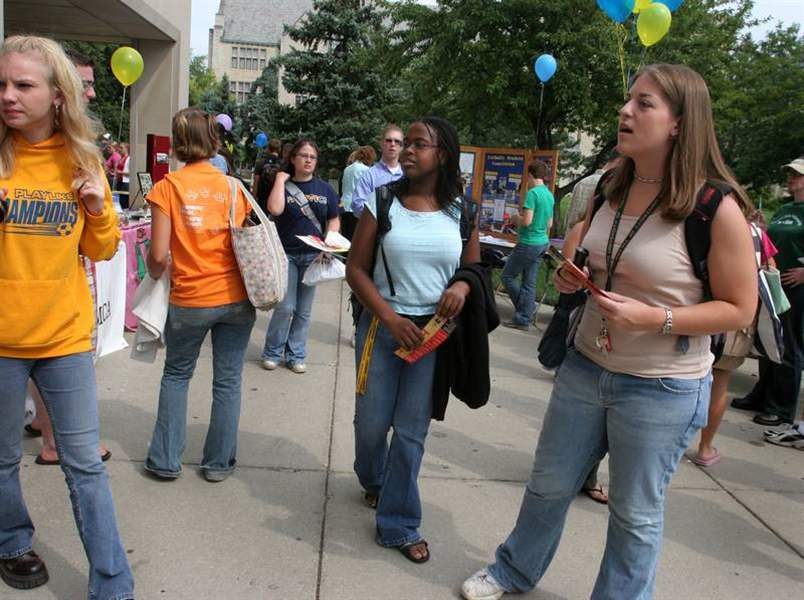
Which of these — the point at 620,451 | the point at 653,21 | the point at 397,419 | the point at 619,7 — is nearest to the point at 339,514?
the point at 397,419

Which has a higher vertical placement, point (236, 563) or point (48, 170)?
point (48, 170)

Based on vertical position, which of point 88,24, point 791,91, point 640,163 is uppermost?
point 791,91

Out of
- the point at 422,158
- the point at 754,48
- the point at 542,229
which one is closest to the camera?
the point at 422,158

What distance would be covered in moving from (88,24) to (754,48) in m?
25.5

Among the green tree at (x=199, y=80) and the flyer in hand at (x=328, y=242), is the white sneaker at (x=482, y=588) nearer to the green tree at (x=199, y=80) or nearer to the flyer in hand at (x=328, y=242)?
the flyer in hand at (x=328, y=242)

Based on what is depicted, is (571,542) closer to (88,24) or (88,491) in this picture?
(88,491)

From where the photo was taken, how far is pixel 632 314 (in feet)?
6.96

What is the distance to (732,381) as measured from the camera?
22.4 ft

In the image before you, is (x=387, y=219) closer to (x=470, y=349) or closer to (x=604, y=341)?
(x=470, y=349)

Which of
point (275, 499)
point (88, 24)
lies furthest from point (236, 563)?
point (88, 24)

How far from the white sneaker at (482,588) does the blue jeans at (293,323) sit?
3264 millimetres

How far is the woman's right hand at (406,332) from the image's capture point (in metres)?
2.84

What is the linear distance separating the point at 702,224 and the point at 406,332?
3.90 ft

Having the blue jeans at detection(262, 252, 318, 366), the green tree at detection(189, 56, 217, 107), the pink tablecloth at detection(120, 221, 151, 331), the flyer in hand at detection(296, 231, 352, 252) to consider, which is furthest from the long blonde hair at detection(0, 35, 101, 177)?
the green tree at detection(189, 56, 217, 107)
